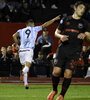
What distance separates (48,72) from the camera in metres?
15.9

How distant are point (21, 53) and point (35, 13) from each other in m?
7.16

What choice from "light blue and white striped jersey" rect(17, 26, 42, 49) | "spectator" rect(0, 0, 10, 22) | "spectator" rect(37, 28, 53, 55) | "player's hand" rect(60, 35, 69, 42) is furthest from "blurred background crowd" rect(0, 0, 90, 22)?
"player's hand" rect(60, 35, 69, 42)

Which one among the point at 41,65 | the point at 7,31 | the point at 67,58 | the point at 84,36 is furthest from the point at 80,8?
the point at 7,31

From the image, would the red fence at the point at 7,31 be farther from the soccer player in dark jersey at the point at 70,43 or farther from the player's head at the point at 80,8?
the player's head at the point at 80,8

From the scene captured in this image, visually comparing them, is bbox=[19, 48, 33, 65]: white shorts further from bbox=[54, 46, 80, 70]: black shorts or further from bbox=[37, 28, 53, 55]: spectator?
bbox=[37, 28, 53, 55]: spectator

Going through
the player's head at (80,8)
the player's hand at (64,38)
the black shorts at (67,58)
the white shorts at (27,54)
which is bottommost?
the white shorts at (27,54)

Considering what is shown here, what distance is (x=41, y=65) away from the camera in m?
15.6

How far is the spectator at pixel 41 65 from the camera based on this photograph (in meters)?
15.6

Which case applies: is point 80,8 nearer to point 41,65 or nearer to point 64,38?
point 64,38

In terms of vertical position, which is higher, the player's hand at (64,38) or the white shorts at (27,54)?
the player's hand at (64,38)

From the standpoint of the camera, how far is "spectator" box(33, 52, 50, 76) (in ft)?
51.3

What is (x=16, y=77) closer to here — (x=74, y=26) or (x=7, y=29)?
(x=7, y=29)

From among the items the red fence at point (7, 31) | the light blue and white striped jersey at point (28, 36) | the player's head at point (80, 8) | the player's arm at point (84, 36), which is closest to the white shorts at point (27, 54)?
the light blue and white striped jersey at point (28, 36)

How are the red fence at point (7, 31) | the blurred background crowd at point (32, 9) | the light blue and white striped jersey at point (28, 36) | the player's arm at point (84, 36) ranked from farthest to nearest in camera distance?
the blurred background crowd at point (32, 9) → the red fence at point (7, 31) → the light blue and white striped jersey at point (28, 36) → the player's arm at point (84, 36)
